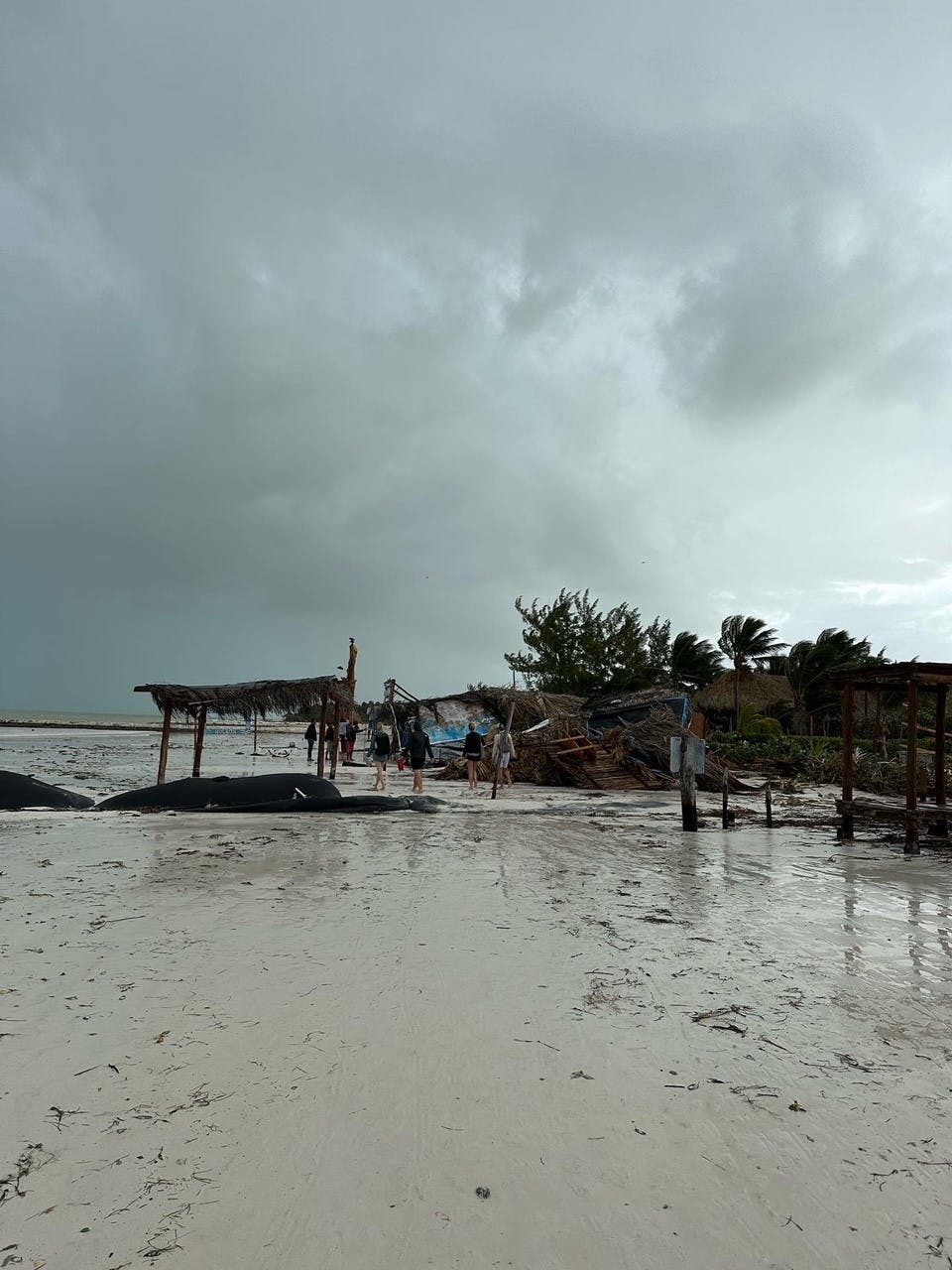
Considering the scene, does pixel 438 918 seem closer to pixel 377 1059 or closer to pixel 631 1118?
pixel 377 1059

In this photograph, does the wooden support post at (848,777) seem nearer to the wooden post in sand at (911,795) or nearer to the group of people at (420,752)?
the wooden post in sand at (911,795)

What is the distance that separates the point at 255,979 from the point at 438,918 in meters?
1.65

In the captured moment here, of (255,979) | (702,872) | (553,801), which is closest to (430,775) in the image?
(553,801)

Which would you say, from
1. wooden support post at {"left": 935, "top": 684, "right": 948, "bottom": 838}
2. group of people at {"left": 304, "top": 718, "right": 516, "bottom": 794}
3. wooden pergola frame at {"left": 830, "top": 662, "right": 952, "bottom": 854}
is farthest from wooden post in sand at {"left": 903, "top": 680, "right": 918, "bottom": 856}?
group of people at {"left": 304, "top": 718, "right": 516, "bottom": 794}

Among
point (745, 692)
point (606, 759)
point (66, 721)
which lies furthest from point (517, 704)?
point (66, 721)

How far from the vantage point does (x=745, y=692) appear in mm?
38125

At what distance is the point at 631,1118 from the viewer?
2764 mm

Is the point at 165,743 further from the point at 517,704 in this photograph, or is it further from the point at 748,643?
the point at 748,643

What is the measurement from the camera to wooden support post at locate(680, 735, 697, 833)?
1055 centimetres

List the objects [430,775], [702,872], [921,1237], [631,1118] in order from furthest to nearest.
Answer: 1. [430,775]
2. [702,872]
3. [631,1118]
4. [921,1237]

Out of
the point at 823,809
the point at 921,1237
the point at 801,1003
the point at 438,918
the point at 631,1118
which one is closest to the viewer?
the point at 921,1237

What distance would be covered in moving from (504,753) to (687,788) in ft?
23.2

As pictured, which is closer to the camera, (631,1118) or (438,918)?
(631,1118)

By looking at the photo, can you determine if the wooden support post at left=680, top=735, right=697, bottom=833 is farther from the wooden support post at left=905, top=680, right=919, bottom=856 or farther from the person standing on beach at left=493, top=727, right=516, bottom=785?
the person standing on beach at left=493, top=727, right=516, bottom=785
